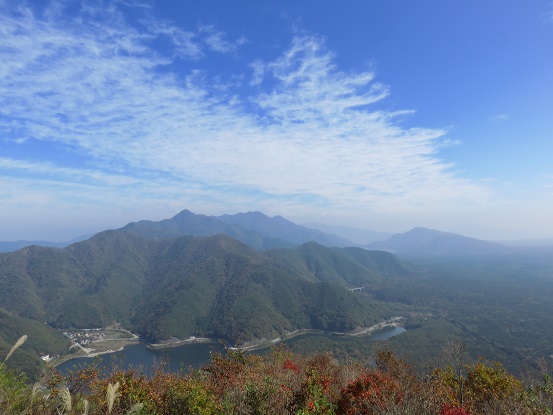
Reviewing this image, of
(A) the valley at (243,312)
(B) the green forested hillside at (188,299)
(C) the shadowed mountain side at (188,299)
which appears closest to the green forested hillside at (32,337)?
(A) the valley at (243,312)

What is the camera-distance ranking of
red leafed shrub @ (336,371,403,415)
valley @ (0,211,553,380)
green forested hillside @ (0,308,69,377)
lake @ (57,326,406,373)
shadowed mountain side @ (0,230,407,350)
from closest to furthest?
red leafed shrub @ (336,371,403,415), lake @ (57,326,406,373), green forested hillside @ (0,308,69,377), valley @ (0,211,553,380), shadowed mountain side @ (0,230,407,350)

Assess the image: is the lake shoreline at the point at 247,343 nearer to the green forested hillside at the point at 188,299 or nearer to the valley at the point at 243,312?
the valley at the point at 243,312

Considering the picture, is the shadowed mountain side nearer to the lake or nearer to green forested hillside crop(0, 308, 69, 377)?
the lake

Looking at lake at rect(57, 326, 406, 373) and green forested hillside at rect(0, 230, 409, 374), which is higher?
green forested hillside at rect(0, 230, 409, 374)

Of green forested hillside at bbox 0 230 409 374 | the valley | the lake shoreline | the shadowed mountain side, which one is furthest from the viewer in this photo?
the shadowed mountain side

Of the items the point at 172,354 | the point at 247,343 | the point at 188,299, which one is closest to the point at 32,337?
the point at 172,354

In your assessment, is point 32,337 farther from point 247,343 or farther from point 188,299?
point 247,343

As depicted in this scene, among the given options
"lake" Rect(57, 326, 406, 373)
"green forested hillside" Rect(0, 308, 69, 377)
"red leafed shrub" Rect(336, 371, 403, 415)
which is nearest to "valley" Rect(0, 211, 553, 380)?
"green forested hillside" Rect(0, 308, 69, 377)

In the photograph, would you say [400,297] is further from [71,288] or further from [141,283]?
[71,288]
